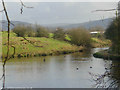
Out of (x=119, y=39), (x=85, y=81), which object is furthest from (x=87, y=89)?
(x=119, y=39)

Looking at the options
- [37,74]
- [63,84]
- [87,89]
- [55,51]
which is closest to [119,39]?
[87,89]

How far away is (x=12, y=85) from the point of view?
602cm

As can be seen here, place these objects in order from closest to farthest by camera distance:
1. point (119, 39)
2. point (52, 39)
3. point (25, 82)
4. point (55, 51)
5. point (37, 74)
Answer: point (119, 39) → point (25, 82) → point (37, 74) → point (55, 51) → point (52, 39)

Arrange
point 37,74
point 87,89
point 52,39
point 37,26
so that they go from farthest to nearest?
point 52,39
point 37,26
point 37,74
point 87,89

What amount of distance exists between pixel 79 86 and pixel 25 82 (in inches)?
72.1

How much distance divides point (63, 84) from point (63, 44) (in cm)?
1107

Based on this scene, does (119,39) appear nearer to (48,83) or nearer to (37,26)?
(48,83)

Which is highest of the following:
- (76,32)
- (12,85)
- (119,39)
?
(76,32)

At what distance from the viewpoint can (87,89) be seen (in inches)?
213

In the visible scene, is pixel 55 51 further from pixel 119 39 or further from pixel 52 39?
pixel 119 39

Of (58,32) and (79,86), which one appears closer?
(79,86)

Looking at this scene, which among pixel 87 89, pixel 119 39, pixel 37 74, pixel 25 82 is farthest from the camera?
pixel 37 74

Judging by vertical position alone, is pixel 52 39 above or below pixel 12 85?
above

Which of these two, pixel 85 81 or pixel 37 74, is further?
pixel 37 74
